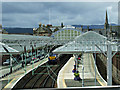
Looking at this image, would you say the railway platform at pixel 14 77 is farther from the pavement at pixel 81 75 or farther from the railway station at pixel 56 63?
the pavement at pixel 81 75

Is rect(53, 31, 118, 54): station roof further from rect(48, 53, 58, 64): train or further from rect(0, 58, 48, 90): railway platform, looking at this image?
rect(0, 58, 48, 90): railway platform

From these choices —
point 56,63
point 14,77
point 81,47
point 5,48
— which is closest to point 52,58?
point 56,63

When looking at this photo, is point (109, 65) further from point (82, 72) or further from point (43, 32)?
point (43, 32)

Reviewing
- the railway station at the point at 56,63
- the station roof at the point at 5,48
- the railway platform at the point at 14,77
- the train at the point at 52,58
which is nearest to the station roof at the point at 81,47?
the railway station at the point at 56,63

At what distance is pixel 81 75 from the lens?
2.89 meters

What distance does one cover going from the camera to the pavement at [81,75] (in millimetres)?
2639

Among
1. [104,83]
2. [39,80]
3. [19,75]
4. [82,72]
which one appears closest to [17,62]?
[19,75]

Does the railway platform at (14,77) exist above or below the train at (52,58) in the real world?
below

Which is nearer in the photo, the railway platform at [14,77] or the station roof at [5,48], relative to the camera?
the railway platform at [14,77]

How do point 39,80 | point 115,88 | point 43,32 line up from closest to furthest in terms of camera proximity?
point 115,88
point 39,80
point 43,32

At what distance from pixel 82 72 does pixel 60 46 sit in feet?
2.42

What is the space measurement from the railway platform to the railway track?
78mm

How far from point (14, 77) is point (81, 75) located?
4.44 ft

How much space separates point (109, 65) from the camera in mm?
2672
